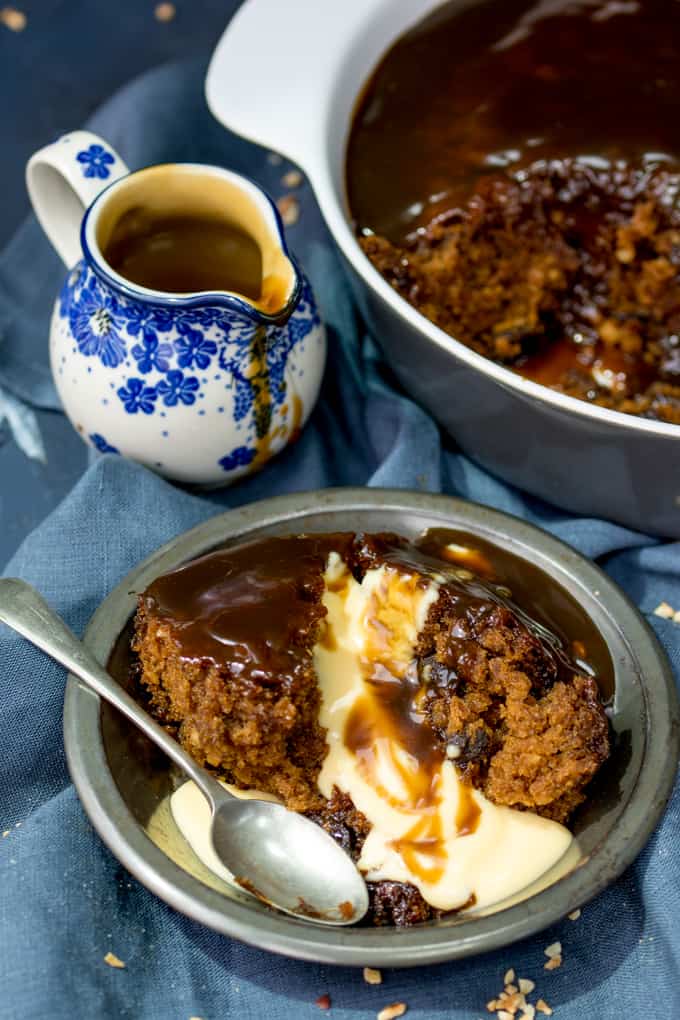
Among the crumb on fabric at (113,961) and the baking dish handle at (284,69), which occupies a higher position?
the baking dish handle at (284,69)

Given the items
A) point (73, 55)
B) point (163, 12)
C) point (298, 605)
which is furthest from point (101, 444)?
Result: point (163, 12)

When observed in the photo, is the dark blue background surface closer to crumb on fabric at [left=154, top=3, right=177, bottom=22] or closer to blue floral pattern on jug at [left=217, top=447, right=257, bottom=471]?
crumb on fabric at [left=154, top=3, right=177, bottom=22]

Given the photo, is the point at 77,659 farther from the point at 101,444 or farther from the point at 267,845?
the point at 101,444

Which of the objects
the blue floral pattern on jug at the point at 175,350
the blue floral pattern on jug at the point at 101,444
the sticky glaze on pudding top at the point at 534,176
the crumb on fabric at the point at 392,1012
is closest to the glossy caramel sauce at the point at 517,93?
the sticky glaze on pudding top at the point at 534,176

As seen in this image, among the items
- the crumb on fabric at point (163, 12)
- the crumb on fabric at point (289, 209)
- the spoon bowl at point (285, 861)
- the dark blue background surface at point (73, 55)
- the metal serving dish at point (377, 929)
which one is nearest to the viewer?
the metal serving dish at point (377, 929)

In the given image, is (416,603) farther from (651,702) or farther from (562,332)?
(562,332)

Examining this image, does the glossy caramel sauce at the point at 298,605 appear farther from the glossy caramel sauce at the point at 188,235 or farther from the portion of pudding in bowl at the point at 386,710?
the glossy caramel sauce at the point at 188,235
